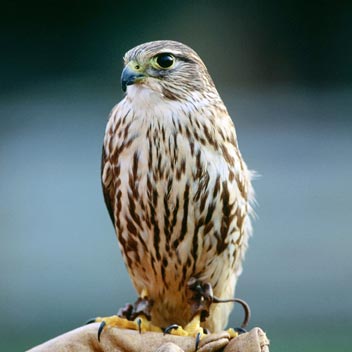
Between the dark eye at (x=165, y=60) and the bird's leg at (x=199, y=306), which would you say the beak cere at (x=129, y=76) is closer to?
the dark eye at (x=165, y=60)

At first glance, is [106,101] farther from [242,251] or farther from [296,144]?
[242,251]

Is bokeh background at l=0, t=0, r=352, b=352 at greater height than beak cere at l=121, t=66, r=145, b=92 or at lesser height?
lesser

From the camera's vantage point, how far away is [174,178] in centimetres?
332

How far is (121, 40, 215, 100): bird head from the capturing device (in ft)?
10.7

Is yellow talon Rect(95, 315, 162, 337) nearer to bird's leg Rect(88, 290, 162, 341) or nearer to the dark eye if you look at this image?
bird's leg Rect(88, 290, 162, 341)

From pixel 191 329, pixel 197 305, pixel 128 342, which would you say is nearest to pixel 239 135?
pixel 197 305

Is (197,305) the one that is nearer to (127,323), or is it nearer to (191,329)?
(191,329)

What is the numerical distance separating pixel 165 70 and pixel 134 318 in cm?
77

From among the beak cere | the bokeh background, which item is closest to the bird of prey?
the beak cere

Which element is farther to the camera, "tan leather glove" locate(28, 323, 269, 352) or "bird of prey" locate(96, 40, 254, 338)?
"bird of prey" locate(96, 40, 254, 338)

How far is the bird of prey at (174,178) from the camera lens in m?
3.32

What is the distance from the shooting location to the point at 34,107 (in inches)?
340

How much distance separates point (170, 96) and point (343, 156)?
5.23m

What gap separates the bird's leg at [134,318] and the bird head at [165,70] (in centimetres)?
67
